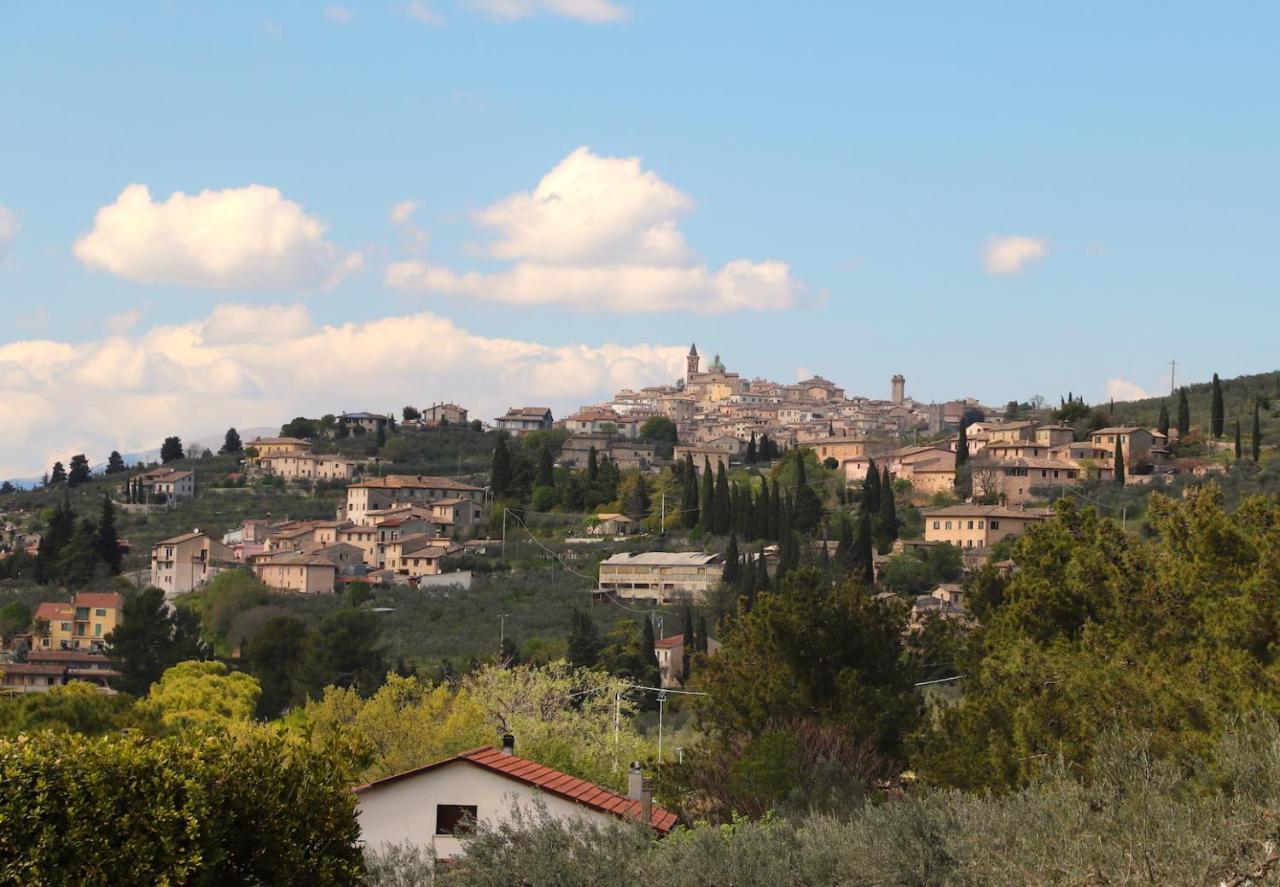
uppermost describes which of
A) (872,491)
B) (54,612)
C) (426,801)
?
(872,491)

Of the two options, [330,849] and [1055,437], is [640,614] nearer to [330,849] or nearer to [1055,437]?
[1055,437]

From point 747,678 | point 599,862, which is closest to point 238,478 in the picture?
point 747,678

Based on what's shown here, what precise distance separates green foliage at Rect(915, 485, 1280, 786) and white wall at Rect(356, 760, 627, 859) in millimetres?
6500

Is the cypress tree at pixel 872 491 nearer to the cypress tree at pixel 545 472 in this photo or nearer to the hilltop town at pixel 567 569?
the hilltop town at pixel 567 569

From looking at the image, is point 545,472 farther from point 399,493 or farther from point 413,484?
point 399,493

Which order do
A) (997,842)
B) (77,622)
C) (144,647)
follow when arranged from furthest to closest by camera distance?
(77,622), (144,647), (997,842)

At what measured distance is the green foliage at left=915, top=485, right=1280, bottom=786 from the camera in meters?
19.4

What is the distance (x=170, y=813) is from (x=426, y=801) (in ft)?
23.0

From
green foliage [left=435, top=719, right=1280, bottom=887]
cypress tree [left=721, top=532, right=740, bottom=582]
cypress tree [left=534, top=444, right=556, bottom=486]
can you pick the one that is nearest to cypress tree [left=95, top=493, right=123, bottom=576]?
cypress tree [left=534, top=444, right=556, bottom=486]

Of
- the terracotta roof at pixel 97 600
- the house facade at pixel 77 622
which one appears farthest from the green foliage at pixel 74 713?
the terracotta roof at pixel 97 600

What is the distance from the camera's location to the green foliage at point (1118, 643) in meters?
19.4

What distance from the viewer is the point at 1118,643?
23.5m

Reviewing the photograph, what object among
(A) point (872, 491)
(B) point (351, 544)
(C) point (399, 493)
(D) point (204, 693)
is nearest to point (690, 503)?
(A) point (872, 491)

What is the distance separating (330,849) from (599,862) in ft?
8.41
